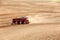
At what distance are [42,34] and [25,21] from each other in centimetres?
26

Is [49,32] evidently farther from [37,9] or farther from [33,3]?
[33,3]

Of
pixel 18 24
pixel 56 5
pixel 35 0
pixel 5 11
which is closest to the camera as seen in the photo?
pixel 18 24

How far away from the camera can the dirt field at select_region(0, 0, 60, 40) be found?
550 millimetres

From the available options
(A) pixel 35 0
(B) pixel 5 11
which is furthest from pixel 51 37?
(A) pixel 35 0

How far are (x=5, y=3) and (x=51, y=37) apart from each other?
801 mm

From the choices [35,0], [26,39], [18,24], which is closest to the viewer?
[26,39]

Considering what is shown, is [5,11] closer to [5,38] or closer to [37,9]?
[37,9]

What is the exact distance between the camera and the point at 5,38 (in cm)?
56

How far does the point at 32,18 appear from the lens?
2.99 ft

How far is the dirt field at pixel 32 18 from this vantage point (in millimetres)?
550

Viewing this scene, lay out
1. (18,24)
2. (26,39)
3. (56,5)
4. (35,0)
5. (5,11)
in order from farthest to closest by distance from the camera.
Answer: (35,0)
(56,5)
(5,11)
(18,24)
(26,39)

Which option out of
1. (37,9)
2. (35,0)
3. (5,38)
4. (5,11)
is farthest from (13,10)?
(5,38)

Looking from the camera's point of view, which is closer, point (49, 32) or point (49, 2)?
point (49, 32)

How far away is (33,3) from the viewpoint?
4.26 feet
